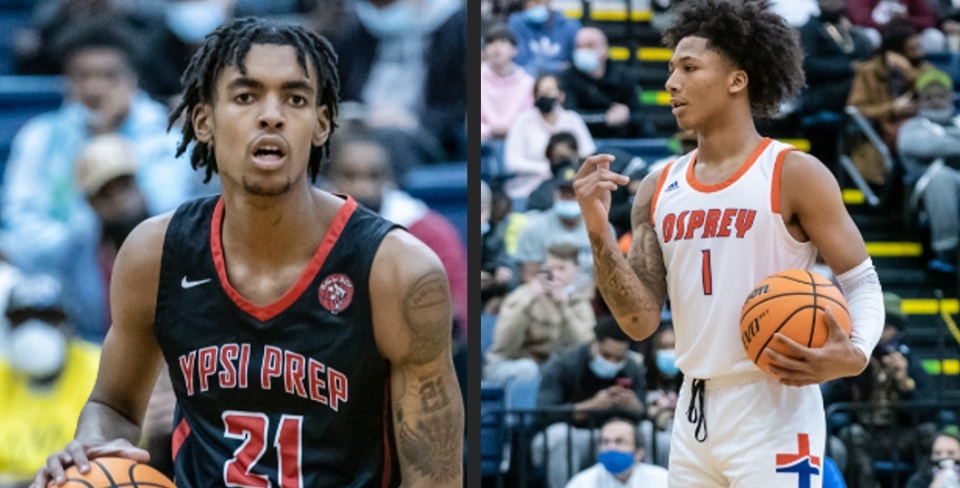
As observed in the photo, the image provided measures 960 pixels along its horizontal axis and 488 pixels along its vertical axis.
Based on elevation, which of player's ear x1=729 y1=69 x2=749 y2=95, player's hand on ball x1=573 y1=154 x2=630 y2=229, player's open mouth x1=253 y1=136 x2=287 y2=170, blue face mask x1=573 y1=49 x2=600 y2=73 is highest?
blue face mask x1=573 y1=49 x2=600 y2=73

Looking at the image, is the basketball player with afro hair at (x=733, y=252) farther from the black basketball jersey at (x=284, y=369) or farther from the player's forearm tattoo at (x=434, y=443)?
the black basketball jersey at (x=284, y=369)

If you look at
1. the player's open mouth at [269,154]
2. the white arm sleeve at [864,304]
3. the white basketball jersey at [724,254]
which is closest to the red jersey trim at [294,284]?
the player's open mouth at [269,154]

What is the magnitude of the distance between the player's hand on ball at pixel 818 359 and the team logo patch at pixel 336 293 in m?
1.25

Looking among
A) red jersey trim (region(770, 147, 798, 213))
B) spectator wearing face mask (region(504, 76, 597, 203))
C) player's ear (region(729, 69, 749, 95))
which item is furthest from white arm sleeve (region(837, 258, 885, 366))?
spectator wearing face mask (region(504, 76, 597, 203))

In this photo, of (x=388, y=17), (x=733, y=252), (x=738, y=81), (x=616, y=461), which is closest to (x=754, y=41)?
(x=738, y=81)

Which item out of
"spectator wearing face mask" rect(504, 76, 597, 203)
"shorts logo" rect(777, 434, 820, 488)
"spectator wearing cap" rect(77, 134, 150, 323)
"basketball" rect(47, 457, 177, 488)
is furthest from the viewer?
"spectator wearing face mask" rect(504, 76, 597, 203)

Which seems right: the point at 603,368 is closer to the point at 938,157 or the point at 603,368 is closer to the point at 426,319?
the point at 426,319

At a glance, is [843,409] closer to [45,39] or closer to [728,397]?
[728,397]

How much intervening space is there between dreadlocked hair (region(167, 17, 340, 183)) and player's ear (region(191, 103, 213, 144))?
25 millimetres

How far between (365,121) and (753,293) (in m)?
2.35

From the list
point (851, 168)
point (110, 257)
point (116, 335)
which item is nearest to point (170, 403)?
point (110, 257)

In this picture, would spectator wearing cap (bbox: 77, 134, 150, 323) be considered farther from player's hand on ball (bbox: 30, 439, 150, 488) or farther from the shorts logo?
the shorts logo

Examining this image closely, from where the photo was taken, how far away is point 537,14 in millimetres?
6531

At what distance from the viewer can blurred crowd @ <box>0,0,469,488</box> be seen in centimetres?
434
